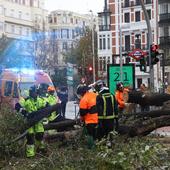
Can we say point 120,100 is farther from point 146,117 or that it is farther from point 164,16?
point 164,16

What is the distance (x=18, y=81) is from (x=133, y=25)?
54.0 meters

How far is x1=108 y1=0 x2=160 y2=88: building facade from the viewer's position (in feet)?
243

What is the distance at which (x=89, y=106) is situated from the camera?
11.2 metres

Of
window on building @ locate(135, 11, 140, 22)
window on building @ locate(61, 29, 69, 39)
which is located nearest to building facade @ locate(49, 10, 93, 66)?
window on building @ locate(61, 29, 69, 39)

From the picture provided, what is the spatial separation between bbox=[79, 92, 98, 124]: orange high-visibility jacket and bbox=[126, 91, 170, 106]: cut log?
2.67m

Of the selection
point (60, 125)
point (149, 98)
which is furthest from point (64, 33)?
point (60, 125)

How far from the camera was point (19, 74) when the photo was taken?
76.9 ft

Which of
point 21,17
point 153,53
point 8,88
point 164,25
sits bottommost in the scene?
point 8,88

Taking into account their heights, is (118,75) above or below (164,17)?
below

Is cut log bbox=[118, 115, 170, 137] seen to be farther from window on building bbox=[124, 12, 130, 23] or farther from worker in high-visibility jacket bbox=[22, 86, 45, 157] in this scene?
window on building bbox=[124, 12, 130, 23]

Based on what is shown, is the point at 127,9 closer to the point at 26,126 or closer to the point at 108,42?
the point at 108,42

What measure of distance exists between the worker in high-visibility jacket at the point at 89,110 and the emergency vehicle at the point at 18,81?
11223mm

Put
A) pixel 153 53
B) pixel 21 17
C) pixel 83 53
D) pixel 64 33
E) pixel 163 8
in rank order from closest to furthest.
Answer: pixel 153 53
pixel 83 53
pixel 163 8
pixel 64 33
pixel 21 17

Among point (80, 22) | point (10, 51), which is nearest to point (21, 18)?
point (80, 22)
